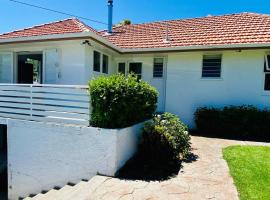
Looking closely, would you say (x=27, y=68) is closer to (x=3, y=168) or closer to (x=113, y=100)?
(x=3, y=168)

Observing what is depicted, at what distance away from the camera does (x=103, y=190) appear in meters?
4.95

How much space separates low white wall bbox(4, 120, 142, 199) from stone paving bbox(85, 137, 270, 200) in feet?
1.93

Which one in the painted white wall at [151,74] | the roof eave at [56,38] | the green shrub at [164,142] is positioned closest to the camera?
the green shrub at [164,142]

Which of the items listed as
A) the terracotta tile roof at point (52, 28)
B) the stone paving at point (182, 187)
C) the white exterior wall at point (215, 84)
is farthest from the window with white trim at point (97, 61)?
the stone paving at point (182, 187)

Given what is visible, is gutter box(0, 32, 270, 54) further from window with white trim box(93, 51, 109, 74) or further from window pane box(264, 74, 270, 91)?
window pane box(264, 74, 270, 91)

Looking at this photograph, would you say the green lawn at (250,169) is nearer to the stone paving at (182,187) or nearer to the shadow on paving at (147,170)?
the stone paving at (182,187)

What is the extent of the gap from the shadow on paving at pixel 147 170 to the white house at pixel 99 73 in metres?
0.38

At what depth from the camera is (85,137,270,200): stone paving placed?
4633 millimetres

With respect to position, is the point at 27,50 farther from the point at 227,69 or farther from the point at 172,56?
the point at 227,69

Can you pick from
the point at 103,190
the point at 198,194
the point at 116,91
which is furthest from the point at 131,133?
the point at 198,194

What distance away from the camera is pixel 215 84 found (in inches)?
454

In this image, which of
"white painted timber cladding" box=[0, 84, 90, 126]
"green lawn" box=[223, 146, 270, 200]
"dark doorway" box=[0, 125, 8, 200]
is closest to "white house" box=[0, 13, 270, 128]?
"white painted timber cladding" box=[0, 84, 90, 126]

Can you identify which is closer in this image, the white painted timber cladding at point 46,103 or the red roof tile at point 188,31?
the white painted timber cladding at point 46,103

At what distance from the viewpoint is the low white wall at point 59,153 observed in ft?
19.4
